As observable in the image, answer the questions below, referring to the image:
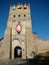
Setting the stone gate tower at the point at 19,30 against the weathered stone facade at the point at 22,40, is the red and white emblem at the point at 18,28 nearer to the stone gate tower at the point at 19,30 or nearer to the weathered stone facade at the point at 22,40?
the stone gate tower at the point at 19,30

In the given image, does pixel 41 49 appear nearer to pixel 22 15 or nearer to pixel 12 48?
pixel 12 48

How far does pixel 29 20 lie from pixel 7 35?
19.6ft

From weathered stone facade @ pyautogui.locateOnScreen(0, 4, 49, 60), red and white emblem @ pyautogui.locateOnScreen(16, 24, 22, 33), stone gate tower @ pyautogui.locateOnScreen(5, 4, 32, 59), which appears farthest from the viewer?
red and white emblem @ pyautogui.locateOnScreen(16, 24, 22, 33)

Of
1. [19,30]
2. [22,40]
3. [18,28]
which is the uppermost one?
[18,28]

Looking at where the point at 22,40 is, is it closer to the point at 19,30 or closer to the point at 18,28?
the point at 19,30

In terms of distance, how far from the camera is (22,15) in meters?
37.7

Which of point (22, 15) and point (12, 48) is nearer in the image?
point (12, 48)

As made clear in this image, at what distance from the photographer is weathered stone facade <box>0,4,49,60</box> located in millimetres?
34125

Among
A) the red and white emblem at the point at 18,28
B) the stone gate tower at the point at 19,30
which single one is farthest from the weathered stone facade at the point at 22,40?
the red and white emblem at the point at 18,28

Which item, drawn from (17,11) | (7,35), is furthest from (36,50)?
(17,11)

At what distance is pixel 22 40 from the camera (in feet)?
116

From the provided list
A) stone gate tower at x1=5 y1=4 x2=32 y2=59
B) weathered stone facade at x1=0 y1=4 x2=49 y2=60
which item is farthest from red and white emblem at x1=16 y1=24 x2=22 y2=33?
weathered stone facade at x1=0 y1=4 x2=49 y2=60

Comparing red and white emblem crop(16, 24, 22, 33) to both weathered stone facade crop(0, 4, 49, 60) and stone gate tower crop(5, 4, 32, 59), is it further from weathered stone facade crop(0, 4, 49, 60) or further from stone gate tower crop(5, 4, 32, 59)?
weathered stone facade crop(0, 4, 49, 60)

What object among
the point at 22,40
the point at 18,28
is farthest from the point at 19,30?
the point at 22,40
